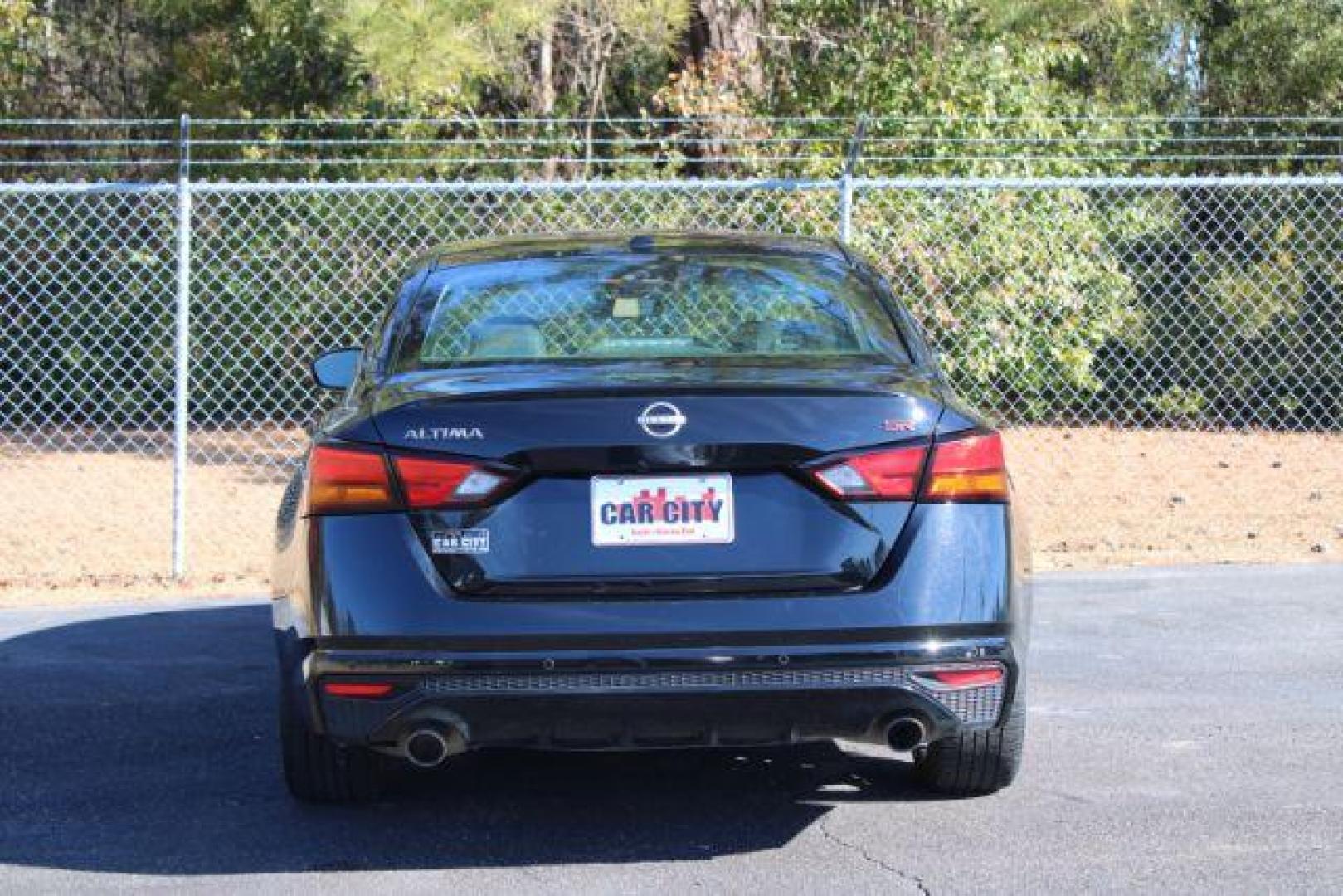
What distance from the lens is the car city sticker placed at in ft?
14.5

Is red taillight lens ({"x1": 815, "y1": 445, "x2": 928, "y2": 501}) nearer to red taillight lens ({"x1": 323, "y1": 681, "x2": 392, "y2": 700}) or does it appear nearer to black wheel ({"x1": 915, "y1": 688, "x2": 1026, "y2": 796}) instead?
black wheel ({"x1": 915, "y1": 688, "x2": 1026, "y2": 796})

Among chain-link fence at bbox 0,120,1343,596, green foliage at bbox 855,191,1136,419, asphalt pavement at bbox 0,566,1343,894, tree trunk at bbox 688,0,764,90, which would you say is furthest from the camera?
tree trunk at bbox 688,0,764,90

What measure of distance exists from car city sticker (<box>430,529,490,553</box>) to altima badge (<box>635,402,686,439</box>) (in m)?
0.44

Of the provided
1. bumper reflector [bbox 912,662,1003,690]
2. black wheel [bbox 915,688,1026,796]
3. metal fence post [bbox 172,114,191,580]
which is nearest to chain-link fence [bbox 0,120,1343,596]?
metal fence post [bbox 172,114,191,580]

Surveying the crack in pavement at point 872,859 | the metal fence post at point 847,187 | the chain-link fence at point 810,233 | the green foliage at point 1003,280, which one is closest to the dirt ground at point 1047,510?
the chain-link fence at point 810,233

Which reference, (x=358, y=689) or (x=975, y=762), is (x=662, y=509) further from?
(x=975, y=762)

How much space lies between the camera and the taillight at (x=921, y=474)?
4.48 m

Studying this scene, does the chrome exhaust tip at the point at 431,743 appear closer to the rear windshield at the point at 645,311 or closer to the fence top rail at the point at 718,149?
the rear windshield at the point at 645,311

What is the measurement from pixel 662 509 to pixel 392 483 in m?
0.63

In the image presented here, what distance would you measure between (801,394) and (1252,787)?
1858 mm

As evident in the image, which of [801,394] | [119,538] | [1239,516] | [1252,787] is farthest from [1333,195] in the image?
[801,394]

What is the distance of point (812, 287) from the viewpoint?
552 cm

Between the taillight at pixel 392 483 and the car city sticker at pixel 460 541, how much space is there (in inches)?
2.5

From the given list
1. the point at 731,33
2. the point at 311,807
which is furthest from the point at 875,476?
the point at 731,33
